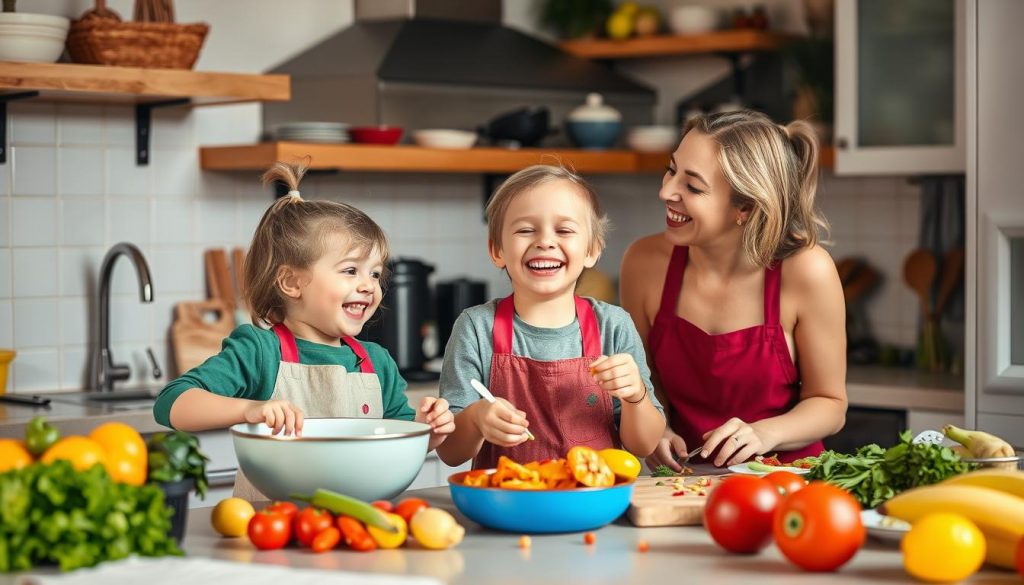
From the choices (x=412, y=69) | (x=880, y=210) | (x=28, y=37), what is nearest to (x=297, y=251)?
(x=28, y=37)

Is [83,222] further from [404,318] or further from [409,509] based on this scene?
[409,509]

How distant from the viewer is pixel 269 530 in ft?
4.67

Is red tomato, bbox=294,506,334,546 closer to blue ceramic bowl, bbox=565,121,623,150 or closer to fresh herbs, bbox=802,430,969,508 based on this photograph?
fresh herbs, bbox=802,430,969,508

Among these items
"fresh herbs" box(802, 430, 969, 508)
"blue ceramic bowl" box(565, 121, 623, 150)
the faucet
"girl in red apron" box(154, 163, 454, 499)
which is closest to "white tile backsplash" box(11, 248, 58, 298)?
the faucet

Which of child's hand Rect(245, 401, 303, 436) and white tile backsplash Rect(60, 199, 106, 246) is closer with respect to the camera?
child's hand Rect(245, 401, 303, 436)

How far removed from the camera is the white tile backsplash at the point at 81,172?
325cm

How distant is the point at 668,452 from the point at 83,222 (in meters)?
1.85

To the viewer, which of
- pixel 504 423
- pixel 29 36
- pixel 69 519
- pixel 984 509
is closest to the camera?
pixel 69 519

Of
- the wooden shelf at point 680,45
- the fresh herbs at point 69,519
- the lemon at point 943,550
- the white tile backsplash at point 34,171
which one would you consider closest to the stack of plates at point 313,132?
the white tile backsplash at point 34,171

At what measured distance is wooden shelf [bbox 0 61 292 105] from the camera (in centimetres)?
285

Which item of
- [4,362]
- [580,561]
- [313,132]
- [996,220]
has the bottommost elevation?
[580,561]

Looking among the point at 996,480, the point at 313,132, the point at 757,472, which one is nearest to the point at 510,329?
the point at 757,472

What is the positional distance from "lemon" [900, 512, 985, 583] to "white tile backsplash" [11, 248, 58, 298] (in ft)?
8.10

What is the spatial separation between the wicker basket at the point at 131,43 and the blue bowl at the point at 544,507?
1.85m
